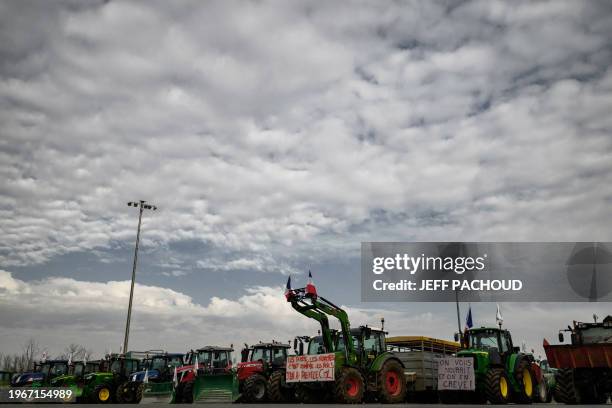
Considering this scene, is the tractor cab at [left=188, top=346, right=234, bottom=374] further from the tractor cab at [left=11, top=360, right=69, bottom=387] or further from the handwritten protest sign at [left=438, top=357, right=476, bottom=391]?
the handwritten protest sign at [left=438, top=357, right=476, bottom=391]

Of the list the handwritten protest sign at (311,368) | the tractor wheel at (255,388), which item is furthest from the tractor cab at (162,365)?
the handwritten protest sign at (311,368)

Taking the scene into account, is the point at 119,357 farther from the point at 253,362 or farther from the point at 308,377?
the point at 308,377

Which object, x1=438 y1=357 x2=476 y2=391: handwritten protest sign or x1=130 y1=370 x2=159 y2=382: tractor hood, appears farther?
x1=130 y1=370 x2=159 y2=382: tractor hood

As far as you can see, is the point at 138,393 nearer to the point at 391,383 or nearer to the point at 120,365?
the point at 120,365

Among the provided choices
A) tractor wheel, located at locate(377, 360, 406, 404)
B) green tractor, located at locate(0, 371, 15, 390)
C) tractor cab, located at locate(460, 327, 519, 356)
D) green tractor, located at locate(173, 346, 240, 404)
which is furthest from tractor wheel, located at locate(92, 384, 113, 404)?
tractor cab, located at locate(460, 327, 519, 356)

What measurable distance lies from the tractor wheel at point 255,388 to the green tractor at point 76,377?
7946 mm

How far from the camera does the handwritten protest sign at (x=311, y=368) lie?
1827 cm

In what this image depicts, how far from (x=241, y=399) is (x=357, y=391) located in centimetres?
488

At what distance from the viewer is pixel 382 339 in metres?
20.6

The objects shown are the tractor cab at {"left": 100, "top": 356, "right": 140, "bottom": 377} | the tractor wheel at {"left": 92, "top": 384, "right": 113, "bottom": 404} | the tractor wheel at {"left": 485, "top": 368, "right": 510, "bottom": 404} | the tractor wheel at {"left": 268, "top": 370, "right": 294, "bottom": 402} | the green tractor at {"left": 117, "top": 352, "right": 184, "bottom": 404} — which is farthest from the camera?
the tractor cab at {"left": 100, "top": 356, "right": 140, "bottom": 377}

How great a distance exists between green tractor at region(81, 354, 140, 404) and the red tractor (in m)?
6.05

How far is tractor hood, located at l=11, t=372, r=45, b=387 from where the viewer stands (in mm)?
27219

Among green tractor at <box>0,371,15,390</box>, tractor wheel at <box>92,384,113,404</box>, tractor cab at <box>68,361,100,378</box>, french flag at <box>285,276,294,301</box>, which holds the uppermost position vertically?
french flag at <box>285,276,294,301</box>

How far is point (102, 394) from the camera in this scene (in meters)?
24.2
